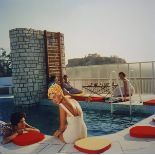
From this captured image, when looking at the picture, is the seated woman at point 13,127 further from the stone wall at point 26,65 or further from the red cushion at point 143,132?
the stone wall at point 26,65

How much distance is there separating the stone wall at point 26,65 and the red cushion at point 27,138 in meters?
4.41

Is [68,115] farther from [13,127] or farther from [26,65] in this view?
[26,65]

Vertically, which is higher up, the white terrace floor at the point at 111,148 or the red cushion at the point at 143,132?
the red cushion at the point at 143,132

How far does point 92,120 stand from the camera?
5504 mm

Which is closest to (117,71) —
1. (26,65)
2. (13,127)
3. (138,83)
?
(138,83)

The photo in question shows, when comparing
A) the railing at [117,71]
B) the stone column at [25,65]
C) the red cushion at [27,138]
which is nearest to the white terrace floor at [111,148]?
Result: the red cushion at [27,138]

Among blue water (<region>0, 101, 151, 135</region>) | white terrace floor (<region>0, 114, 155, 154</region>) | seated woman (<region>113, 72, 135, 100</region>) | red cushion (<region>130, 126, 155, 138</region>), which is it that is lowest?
blue water (<region>0, 101, 151, 135</region>)

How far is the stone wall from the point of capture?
7770 millimetres

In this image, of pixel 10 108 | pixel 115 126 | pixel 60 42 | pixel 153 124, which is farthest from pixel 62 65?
pixel 153 124

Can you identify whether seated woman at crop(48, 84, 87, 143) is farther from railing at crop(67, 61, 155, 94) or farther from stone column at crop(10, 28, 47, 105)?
stone column at crop(10, 28, 47, 105)

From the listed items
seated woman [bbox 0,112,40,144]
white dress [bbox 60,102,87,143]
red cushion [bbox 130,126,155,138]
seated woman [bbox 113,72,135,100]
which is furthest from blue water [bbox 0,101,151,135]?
white dress [bbox 60,102,87,143]

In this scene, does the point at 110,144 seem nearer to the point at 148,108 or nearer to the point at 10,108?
the point at 148,108

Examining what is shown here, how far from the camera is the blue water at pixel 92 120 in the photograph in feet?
15.9

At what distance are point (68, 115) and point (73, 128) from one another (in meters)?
0.15
